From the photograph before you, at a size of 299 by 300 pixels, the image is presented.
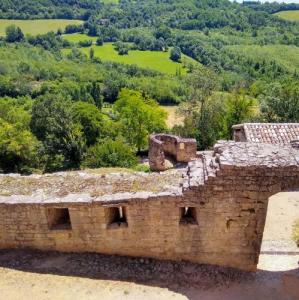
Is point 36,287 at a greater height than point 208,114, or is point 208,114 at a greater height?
point 36,287

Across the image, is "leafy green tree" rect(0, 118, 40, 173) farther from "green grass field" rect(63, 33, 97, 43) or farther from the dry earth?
"green grass field" rect(63, 33, 97, 43)

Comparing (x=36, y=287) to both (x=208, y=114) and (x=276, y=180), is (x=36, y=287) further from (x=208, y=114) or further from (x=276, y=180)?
(x=208, y=114)

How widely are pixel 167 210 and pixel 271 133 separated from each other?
40.1 ft

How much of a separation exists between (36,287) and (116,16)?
156698mm

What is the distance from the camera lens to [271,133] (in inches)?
914

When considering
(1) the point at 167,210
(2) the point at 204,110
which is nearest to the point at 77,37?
(2) the point at 204,110

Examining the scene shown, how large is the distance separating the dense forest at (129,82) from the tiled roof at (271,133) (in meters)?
8.05

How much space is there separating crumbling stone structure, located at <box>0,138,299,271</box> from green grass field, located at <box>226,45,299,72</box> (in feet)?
314

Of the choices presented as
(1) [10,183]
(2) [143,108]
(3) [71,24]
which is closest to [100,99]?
(2) [143,108]

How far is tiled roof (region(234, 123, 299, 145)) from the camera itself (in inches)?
887

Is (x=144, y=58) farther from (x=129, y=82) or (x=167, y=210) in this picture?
(x=167, y=210)

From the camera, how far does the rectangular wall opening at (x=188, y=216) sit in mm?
13328

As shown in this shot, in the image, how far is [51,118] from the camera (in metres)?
33.3

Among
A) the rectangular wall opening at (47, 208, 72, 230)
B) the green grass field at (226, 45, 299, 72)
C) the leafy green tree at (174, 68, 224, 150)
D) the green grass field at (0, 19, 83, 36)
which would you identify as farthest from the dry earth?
the green grass field at (0, 19, 83, 36)
